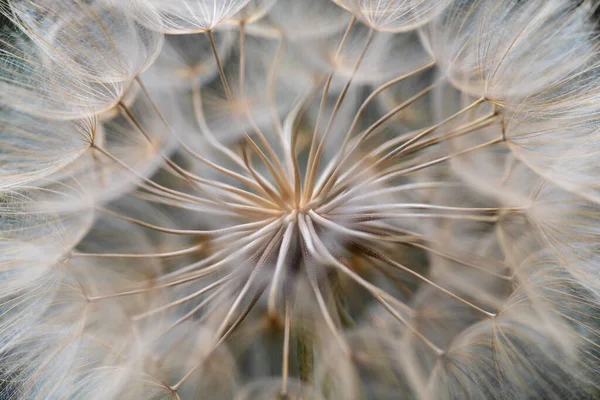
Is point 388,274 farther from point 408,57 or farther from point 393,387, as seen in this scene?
point 408,57

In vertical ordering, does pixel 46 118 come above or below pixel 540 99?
below

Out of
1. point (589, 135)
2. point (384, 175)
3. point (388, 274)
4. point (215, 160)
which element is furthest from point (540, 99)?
point (215, 160)

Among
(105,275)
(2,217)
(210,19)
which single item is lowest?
(105,275)

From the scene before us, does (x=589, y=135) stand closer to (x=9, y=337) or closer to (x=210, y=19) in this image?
(x=210, y=19)

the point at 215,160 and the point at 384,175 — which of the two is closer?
the point at 384,175

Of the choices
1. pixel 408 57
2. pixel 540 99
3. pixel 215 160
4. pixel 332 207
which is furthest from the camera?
pixel 215 160

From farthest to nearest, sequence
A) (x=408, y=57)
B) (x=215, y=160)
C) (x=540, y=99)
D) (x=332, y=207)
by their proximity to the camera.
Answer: (x=215, y=160), (x=408, y=57), (x=332, y=207), (x=540, y=99)

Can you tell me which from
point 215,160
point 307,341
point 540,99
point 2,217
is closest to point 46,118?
point 2,217
